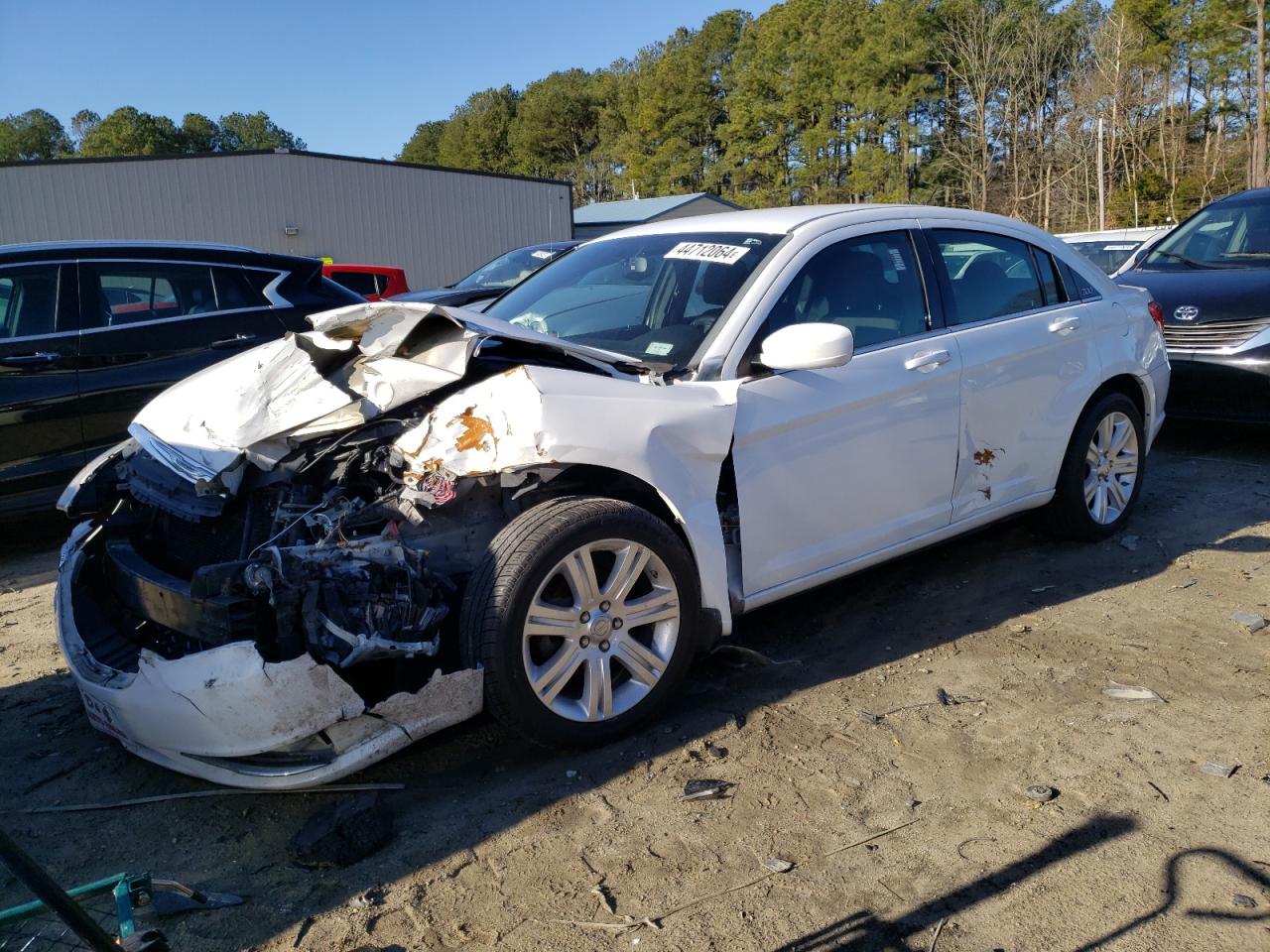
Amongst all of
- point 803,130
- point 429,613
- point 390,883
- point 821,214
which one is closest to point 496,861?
point 390,883

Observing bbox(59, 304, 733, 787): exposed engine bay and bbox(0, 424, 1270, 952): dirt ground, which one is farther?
bbox(59, 304, 733, 787): exposed engine bay

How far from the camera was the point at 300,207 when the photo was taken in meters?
26.0

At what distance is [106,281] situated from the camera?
5.63m

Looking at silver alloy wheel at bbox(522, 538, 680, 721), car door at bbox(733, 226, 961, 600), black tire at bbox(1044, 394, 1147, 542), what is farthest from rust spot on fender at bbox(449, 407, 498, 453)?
black tire at bbox(1044, 394, 1147, 542)

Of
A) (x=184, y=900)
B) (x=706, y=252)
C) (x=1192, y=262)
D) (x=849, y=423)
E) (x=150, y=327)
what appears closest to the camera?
(x=184, y=900)

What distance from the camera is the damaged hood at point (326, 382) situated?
3219mm

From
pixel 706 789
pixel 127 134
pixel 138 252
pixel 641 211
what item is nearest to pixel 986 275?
pixel 706 789

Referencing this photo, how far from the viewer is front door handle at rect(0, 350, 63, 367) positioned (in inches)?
208

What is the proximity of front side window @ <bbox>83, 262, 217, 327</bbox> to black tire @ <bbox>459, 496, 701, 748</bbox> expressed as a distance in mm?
3713

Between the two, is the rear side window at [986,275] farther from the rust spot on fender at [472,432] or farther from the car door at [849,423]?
the rust spot on fender at [472,432]

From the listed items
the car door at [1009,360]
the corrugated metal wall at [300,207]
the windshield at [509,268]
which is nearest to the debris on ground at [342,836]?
the car door at [1009,360]

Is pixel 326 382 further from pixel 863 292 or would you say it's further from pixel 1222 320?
pixel 1222 320

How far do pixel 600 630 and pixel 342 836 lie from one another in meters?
0.94

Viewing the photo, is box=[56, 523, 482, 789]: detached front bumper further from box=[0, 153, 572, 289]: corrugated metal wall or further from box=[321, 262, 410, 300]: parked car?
box=[0, 153, 572, 289]: corrugated metal wall
